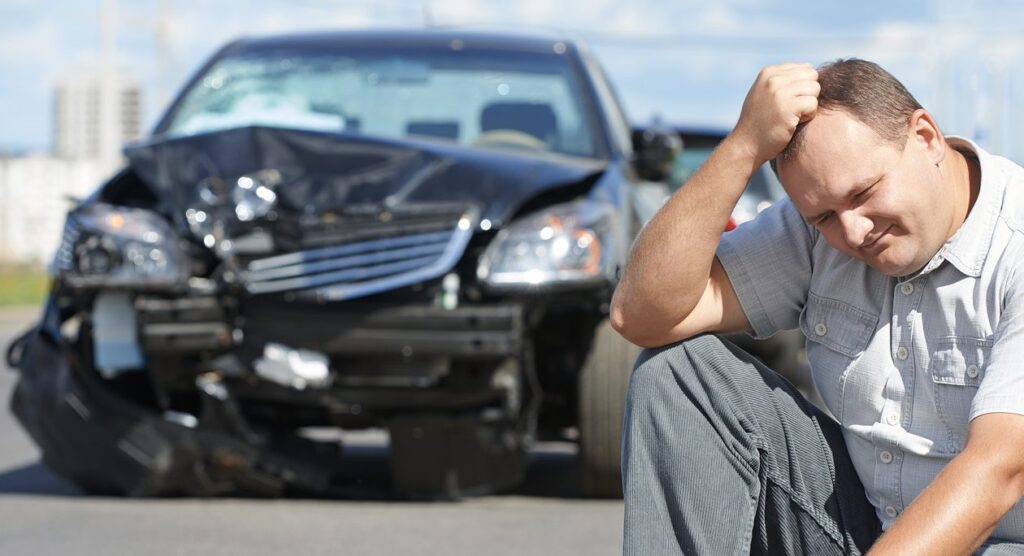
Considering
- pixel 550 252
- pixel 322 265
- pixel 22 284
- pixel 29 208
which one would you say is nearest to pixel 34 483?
pixel 322 265

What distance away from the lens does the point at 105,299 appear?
5.36 metres

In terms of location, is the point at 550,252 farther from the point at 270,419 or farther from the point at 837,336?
the point at 837,336

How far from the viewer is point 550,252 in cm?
513

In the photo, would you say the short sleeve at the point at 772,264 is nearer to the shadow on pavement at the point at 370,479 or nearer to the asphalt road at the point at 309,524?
the asphalt road at the point at 309,524

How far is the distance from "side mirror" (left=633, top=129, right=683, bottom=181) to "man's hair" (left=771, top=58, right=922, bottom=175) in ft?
11.0

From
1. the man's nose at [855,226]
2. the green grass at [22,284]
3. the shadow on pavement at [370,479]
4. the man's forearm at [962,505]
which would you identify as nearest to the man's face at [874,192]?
the man's nose at [855,226]

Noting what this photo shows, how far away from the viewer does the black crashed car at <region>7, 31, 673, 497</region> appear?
5.18 m

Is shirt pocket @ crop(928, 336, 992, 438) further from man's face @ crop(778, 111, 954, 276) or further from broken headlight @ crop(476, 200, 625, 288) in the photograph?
broken headlight @ crop(476, 200, 625, 288)

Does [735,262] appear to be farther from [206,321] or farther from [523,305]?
[206,321]

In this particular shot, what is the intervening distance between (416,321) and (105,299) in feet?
3.61

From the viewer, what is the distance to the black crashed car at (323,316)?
5184 millimetres

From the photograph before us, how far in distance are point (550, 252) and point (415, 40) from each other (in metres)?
2.08

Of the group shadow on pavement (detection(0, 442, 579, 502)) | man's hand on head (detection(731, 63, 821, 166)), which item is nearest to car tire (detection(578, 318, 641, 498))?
shadow on pavement (detection(0, 442, 579, 502))

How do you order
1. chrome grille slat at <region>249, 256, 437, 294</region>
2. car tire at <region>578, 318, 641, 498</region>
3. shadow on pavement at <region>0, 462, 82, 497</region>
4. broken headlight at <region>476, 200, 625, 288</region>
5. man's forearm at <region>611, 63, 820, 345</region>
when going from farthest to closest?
shadow on pavement at <region>0, 462, 82, 497</region> → car tire at <region>578, 318, 641, 498</region> → chrome grille slat at <region>249, 256, 437, 294</region> → broken headlight at <region>476, 200, 625, 288</region> → man's forearm at <region>611, 63, 820, 345</region>
